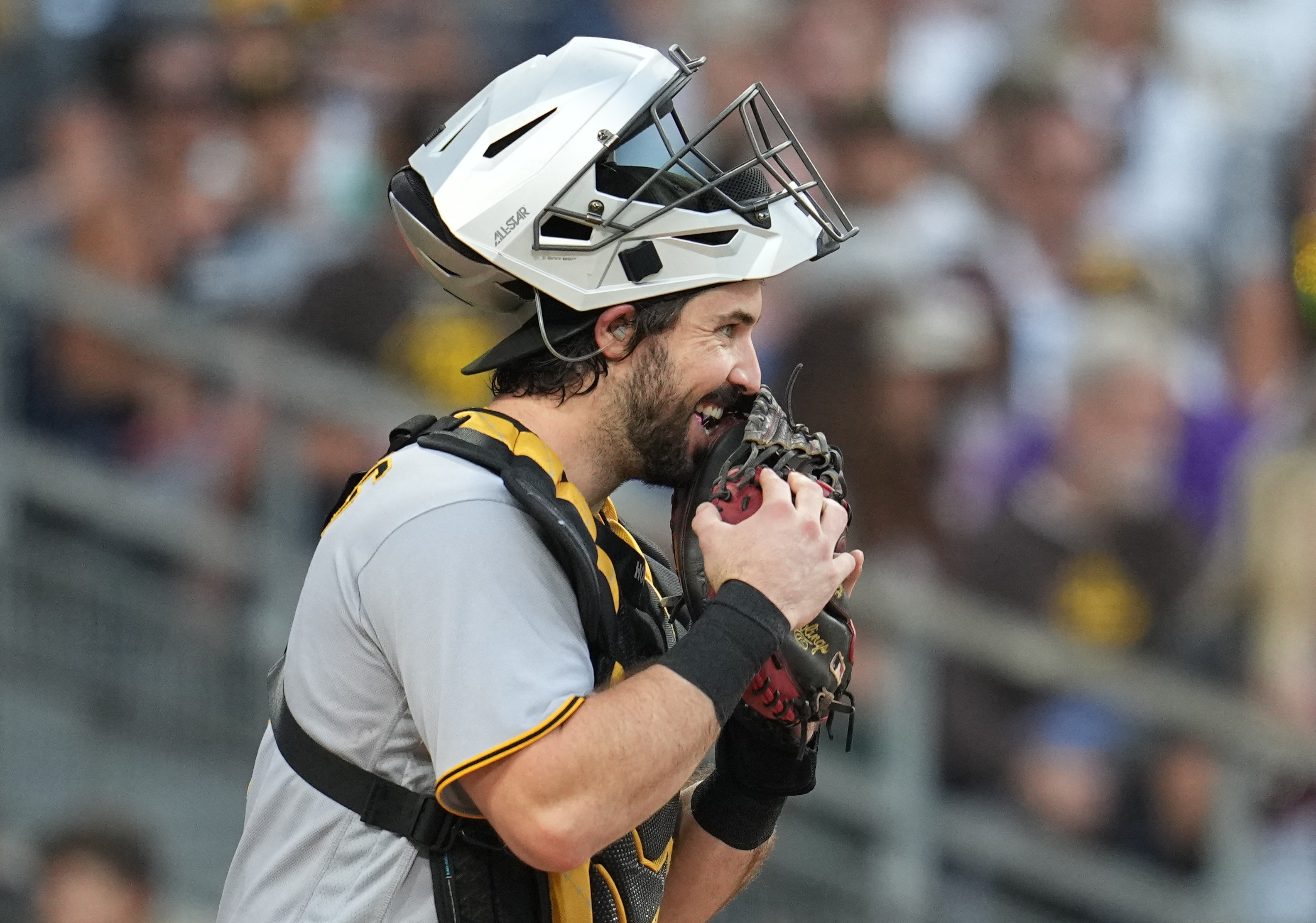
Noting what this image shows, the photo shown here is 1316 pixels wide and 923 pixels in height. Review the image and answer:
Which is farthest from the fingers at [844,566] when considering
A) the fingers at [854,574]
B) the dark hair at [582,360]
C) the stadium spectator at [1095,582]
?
the stadium spectator at [1095,582]

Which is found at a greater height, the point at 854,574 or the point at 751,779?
the point at 854,574

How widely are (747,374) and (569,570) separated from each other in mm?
396

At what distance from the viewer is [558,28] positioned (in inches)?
267

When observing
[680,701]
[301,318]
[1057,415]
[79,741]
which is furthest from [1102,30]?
[680,701]

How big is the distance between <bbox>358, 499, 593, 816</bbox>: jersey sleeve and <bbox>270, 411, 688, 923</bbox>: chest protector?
4 cm

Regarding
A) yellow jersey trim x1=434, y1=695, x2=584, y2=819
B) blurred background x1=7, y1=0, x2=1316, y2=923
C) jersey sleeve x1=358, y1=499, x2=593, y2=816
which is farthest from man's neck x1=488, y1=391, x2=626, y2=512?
blurred background x1=7, y1=0, x2=1316, y2=923

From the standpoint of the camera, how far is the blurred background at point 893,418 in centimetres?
497

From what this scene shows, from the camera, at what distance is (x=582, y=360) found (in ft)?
7.21

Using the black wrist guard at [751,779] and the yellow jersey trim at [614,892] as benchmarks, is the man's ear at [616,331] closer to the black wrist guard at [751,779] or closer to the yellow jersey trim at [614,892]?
the black wrist guard at [751,779]

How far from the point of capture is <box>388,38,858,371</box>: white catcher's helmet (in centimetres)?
215

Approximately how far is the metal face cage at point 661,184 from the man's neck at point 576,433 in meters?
0.21

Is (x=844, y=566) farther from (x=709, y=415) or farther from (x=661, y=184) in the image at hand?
(x=661, y=184)

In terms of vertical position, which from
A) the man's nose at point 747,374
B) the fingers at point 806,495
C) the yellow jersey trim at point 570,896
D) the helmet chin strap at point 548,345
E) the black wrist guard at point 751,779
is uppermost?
the helmet chin strap at point 548,345

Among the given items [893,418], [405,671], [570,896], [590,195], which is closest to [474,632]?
[405,671]
